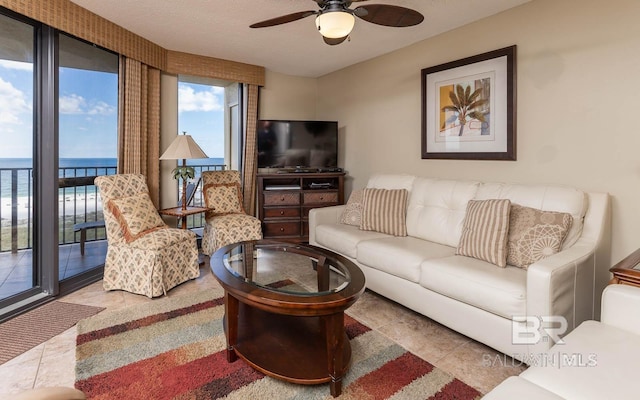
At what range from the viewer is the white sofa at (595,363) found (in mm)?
1093

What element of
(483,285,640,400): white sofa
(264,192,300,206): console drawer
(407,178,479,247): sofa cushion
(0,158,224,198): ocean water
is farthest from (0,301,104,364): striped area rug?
(407,178,479,247): sofa cushion

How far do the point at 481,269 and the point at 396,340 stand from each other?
701 millimetres

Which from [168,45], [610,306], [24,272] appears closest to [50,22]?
[168,45]

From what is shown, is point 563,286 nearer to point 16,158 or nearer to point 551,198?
point 551,198

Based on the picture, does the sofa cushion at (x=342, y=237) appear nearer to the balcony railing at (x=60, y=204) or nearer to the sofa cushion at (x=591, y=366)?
the sofa cushion at (x=591, y=366)

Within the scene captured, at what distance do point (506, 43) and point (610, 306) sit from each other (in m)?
2.25

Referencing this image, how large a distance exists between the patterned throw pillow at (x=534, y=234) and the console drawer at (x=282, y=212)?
2.56 metres

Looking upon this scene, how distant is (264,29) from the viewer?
3.33m

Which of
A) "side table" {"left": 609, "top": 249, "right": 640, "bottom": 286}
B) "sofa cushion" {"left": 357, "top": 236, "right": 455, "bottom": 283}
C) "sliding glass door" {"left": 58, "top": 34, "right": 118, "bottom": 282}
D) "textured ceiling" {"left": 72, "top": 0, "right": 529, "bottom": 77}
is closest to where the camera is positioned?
"side table" {"left": 609, "top": 249, "right": 640, "bottom": 286}

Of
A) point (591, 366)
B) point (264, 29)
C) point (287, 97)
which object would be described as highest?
point (264, 29)

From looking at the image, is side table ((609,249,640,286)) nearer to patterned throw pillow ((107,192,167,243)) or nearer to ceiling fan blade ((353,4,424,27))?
ceiling fan blade ((353,4,424,27))

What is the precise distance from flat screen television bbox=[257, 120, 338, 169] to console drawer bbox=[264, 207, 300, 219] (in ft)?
1.87

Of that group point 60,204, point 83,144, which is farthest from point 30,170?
point 83,144

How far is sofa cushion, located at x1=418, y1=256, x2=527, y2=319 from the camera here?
195 cm
